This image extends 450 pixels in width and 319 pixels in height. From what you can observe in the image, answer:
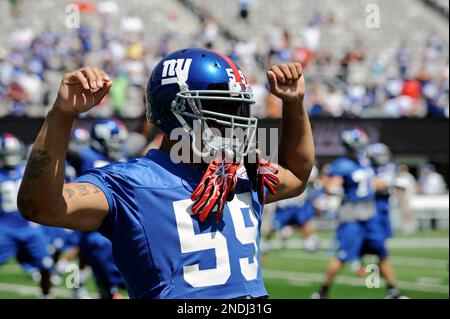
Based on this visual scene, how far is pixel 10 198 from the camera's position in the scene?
902 cm

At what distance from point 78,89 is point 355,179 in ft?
24.8

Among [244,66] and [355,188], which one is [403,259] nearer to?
[355,188]

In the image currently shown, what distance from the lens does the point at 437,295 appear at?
31.0 ft

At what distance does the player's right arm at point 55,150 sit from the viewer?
2.82m

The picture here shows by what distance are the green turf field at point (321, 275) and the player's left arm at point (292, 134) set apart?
5.82 meters

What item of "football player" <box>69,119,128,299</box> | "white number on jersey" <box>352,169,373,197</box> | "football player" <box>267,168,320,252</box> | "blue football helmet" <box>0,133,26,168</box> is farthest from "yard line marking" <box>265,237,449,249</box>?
"football player" <box>69,119,128,299</box>

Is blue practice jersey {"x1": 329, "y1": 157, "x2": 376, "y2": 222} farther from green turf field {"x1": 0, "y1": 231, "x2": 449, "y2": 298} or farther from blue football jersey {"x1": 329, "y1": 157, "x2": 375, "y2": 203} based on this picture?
green turf field {"x1": 0, "y1": 231, "x2": 449, "y2": 298}

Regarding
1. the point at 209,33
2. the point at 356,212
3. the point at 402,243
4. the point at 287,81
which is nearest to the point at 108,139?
the point at 356,212

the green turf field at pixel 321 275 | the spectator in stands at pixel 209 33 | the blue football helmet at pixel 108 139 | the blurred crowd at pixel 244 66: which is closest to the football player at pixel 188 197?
the blue football helmet at pixel 108 139

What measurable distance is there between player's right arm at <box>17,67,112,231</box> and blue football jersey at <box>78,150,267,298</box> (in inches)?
10.4

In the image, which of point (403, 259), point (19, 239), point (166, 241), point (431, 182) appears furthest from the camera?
point (431, 182)

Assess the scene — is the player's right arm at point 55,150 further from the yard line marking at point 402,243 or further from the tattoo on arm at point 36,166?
the yard line marking at point 402,243

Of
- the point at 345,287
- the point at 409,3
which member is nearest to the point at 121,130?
the point at 345,287

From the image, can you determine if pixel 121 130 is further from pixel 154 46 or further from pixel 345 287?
pixel 154 46
